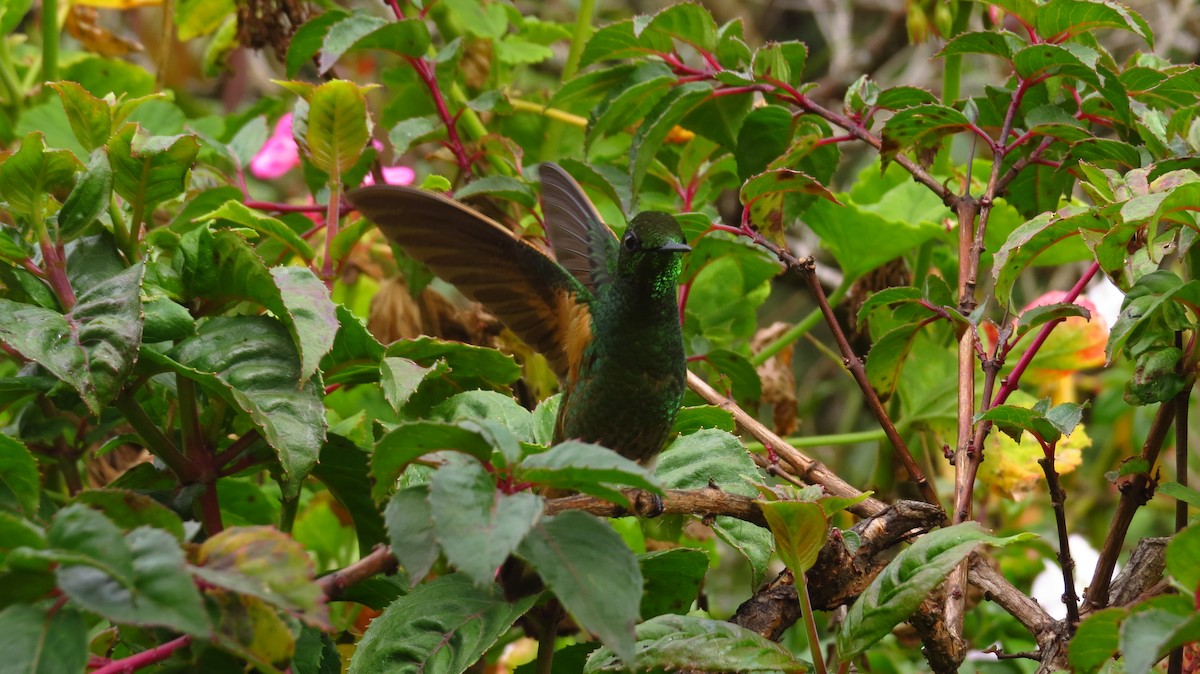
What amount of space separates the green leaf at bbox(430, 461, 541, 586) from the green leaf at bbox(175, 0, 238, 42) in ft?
5.56

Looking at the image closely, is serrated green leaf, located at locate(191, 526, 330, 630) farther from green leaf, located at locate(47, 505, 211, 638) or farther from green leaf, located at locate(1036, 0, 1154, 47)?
green leaf, located at locate(1036, 0, 1154, 47)

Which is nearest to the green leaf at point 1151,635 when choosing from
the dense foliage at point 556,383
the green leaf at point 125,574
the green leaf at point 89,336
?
the dense foliage at point 556,383

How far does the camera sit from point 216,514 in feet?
3.78

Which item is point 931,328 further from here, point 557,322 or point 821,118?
point 557,322

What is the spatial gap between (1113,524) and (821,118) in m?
0.61

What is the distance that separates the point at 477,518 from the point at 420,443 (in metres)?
0.12

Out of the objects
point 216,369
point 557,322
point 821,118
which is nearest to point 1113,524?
point 821,118

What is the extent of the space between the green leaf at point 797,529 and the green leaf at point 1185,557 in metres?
0.25

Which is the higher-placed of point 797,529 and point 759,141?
point 759,141

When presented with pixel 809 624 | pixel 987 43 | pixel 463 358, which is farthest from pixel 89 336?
pixel 987 43

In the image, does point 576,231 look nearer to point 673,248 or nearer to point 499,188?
point 499,188

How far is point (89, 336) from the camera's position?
97cm


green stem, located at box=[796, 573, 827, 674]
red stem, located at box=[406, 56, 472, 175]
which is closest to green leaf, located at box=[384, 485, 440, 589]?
green stem, located at box=[796, 573, 827, 674]

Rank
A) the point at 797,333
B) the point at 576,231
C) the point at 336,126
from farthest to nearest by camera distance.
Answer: the point at 797,333 → the point at 576,231 → the point at 336,126
